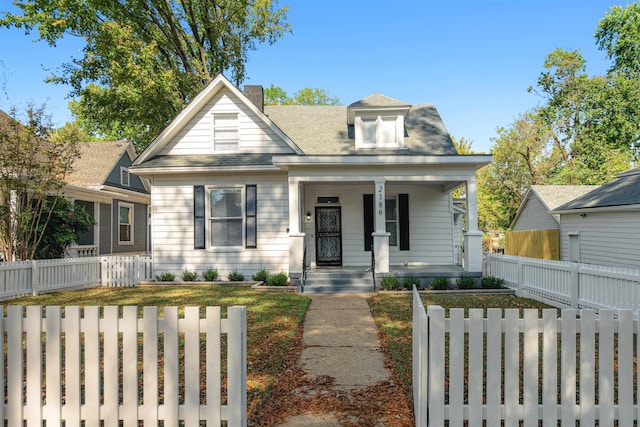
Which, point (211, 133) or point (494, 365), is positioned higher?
point (211, 133)

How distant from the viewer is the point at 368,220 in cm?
1405

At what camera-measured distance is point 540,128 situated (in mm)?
31781

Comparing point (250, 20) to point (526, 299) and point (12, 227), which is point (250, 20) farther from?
point (526, 299)

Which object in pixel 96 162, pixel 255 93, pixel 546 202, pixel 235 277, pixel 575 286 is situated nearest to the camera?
pixel 575 286

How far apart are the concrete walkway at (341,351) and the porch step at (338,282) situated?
2.20 metres

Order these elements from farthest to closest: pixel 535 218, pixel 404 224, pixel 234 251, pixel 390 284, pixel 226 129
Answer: pixel 535 218, pixel 404 224, pixel 226 129, pixel 234 251, pixel 390 284

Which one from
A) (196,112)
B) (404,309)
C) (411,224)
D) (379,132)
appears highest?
(196,112)

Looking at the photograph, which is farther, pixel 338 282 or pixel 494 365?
pixel 338 282

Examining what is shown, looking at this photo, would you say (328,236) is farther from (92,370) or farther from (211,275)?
(92,370)

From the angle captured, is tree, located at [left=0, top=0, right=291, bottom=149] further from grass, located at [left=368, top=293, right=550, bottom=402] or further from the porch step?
grass, located at [left=368, top=293, right=550, bottom=402]

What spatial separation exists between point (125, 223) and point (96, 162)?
362cm

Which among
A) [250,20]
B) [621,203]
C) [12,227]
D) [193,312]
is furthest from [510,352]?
[250,20]

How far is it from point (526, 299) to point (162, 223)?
1080cm

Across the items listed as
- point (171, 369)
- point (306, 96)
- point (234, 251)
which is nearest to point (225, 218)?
point (234, 251)
